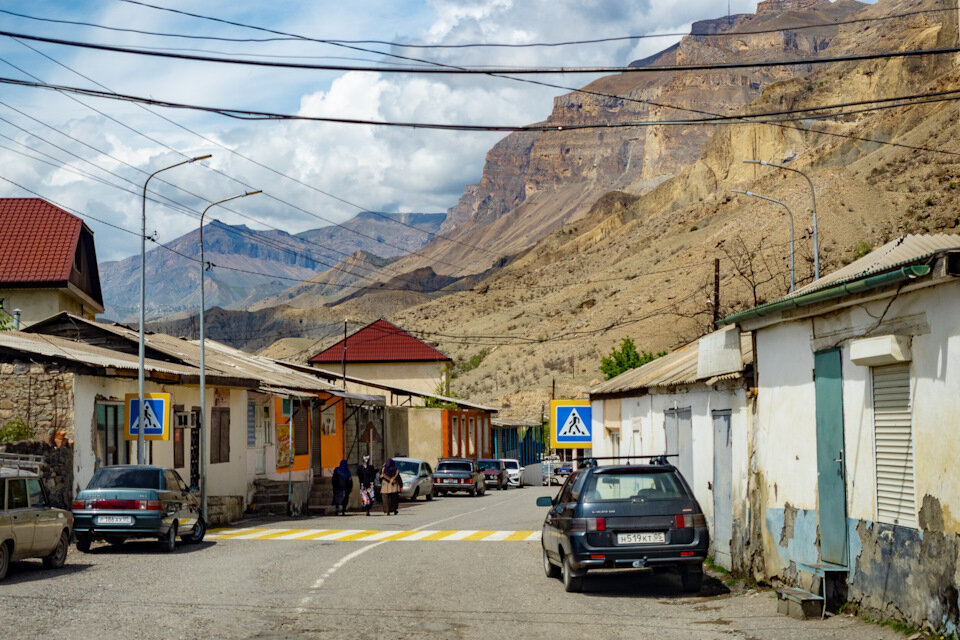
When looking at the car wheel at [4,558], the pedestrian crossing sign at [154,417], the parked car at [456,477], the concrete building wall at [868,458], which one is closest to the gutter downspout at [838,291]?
the concrete building wall at [868,458]

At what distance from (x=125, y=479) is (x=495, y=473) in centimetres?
3799

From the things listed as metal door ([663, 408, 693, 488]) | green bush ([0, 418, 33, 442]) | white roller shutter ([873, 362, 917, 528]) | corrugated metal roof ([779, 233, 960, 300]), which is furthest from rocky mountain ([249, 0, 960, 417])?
white roller shutter ([873, 362, 917, 528])

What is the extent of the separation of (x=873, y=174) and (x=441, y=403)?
41294mm

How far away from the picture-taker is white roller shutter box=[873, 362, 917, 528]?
1048 cm

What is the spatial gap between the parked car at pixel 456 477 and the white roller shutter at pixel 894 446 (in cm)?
3714

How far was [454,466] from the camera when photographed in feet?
159

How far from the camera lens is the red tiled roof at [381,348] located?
79250mm

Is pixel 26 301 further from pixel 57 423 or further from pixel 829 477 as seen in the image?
pixel 829 477

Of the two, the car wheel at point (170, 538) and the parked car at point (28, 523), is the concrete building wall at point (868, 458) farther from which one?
the car wheel at point (170, 538)

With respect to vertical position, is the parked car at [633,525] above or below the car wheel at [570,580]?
above

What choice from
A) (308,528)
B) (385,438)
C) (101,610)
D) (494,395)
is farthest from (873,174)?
(101,610)

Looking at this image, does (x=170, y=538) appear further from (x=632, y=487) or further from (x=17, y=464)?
(x=632, y=487)

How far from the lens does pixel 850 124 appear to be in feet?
401

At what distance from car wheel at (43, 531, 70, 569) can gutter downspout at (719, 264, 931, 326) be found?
10440 millimetres
